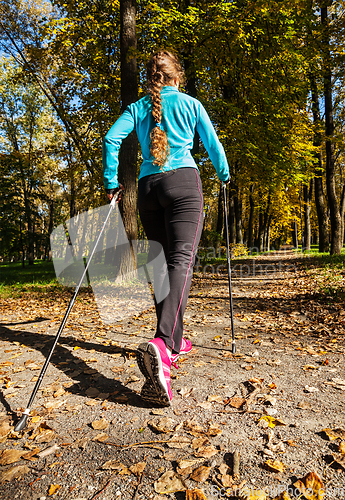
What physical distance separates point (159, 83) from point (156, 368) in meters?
2.16

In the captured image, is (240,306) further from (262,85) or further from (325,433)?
(262,85)

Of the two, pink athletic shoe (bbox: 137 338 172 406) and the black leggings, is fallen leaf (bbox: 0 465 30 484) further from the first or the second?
the black leggings

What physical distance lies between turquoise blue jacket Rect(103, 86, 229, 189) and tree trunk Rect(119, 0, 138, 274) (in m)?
5.37

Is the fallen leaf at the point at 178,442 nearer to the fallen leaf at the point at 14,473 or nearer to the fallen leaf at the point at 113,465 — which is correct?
the fallen leaf at the point at 113,465

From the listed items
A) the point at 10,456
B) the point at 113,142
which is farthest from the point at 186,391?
the point at 113,142

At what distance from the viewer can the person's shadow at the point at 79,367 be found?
7.84 ft

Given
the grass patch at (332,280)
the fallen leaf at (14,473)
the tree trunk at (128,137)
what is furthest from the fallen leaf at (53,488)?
the tree trunk at (128,137)

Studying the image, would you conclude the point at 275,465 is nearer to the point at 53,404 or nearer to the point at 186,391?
the point at 186,391

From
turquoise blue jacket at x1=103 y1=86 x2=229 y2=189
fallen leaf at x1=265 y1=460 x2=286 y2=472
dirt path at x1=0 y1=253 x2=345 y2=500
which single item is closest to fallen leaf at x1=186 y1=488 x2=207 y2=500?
dirt path at x1=0 y1=253 x2=345 y2=500

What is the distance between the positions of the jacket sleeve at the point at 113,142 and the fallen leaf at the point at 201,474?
195 cm

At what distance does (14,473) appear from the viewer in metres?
1.56

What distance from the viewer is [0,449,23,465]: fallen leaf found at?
1.66m

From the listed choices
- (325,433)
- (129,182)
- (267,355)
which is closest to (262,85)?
(129,182)

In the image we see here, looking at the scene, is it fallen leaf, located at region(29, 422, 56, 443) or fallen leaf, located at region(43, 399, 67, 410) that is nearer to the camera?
fallen leaf, located at region(29, 422, 56, 443)
